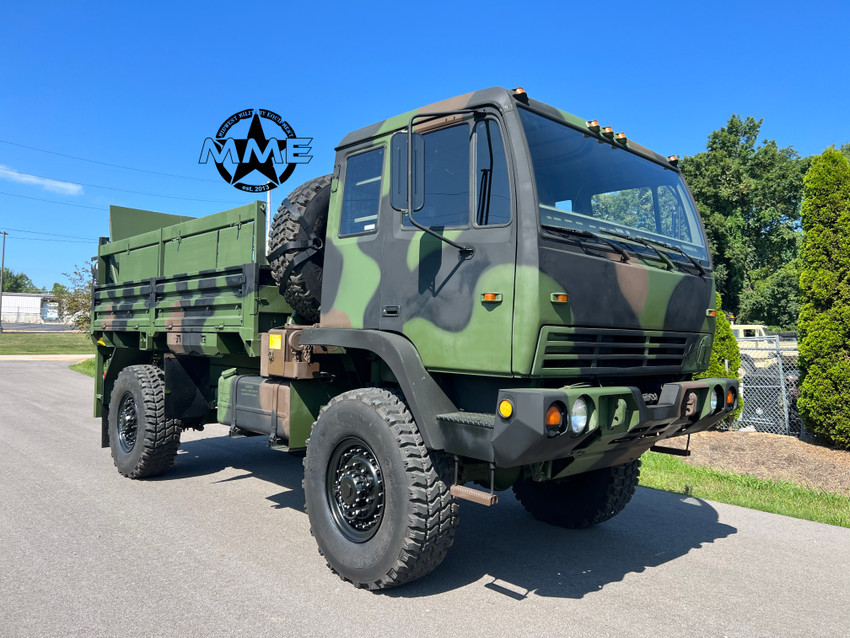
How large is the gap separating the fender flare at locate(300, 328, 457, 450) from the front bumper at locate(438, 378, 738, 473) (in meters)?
0.08

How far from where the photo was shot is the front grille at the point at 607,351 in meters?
3.47

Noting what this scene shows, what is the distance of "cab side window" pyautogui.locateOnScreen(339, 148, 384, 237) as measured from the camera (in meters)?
4.41

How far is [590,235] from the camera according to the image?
3.76 m

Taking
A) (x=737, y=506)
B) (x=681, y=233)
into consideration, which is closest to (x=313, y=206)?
(x=681, y=233)

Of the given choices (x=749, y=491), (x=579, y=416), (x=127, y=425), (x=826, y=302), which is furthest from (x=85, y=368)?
(x=579, y=416)

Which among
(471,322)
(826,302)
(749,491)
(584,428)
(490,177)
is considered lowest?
(749,491)

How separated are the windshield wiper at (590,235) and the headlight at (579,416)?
921 millimetres

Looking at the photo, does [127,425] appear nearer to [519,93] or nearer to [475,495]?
[475,495]

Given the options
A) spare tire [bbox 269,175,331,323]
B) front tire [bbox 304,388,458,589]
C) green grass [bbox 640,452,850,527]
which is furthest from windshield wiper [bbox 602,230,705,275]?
green grass [bbox 640,452,850,527]

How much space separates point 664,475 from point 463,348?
16.0 feet

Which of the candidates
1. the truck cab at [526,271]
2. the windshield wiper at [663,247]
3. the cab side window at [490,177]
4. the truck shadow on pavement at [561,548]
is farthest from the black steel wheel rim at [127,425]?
the windshield wiper at [663,247]

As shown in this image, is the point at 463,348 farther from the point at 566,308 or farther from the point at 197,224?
the point at 197,224

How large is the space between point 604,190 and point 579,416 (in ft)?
5.31

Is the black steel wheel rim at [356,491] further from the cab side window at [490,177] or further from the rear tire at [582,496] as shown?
the rear tire at [582,496]
